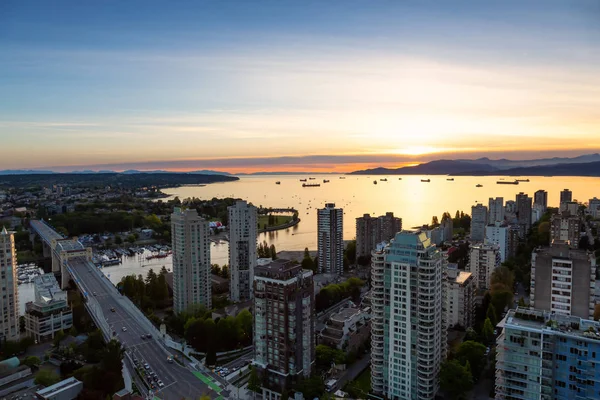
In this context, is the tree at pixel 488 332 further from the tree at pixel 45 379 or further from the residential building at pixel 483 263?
the tree at pixel 45 379

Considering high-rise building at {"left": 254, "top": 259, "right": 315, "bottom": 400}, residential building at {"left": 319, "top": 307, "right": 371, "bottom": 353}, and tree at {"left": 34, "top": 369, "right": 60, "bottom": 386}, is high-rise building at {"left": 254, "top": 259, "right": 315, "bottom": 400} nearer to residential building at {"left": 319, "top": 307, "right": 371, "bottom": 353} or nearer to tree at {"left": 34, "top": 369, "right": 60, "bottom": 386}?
residential building at {"left": 319, "top": 307, "right": 371, "bottom": 353}

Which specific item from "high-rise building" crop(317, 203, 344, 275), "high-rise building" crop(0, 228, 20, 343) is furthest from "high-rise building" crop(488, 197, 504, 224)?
"high-rise building" crop(0, 228, 20, 343)

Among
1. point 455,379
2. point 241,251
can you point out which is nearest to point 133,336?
point 241,251

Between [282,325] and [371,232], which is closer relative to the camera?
[282,325]

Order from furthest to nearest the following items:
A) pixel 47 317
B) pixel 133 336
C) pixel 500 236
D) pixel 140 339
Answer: pixel 500 236
pixel 47 317
pixel 133 336
pixel 140 339

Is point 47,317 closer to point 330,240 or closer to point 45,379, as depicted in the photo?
point 45,379

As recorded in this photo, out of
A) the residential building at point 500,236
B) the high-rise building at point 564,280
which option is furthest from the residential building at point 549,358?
the residential building at point 500,236
